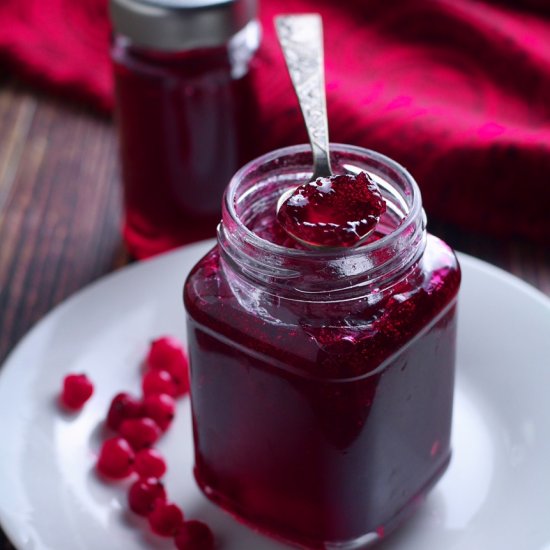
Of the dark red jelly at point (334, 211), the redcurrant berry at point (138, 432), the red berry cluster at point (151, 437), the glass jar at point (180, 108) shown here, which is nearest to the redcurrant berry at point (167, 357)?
the red berry cluster at point (151, 437)

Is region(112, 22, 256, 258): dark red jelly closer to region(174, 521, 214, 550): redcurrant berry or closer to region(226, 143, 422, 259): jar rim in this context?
region(226, 143, 422, 259): jar rim

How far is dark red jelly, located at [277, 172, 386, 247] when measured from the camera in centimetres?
100

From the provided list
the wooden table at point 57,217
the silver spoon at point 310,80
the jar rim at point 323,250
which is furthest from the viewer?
the wooden table at point 57,217

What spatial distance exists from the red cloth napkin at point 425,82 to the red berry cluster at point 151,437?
51 centimetres

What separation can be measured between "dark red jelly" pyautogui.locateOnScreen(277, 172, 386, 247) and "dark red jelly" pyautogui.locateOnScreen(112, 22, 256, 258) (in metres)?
0.59

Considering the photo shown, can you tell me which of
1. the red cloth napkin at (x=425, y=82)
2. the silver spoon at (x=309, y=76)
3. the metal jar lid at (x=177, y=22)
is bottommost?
the red cloth napkin at (x=425, y=82)

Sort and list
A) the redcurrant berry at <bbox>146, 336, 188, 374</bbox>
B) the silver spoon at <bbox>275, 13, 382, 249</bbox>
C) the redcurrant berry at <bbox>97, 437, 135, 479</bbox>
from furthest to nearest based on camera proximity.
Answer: the redcurrant berry at <bbox>146, 336, 188, 374</bbox>, the redcurrant berry at <bbox>97, 437, 135, 479</bbox>, the silver spoon at <bbox>275, 13, 382, 249</bbox>

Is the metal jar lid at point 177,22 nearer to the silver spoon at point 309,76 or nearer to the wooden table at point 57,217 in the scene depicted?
the silver spoon at point 309,76

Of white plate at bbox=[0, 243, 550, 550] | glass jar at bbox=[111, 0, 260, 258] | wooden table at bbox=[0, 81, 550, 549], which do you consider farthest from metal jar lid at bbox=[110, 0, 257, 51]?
wooden table at bbox=[0, 81, 550, 549]

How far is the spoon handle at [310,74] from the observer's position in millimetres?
1129

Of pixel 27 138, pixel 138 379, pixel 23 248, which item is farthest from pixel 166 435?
pixel 27 138

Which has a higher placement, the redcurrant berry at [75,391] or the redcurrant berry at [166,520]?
the redcurrant berry at [75,391]

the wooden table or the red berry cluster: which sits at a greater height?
the red berry cluster

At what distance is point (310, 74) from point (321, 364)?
15.3 inches
